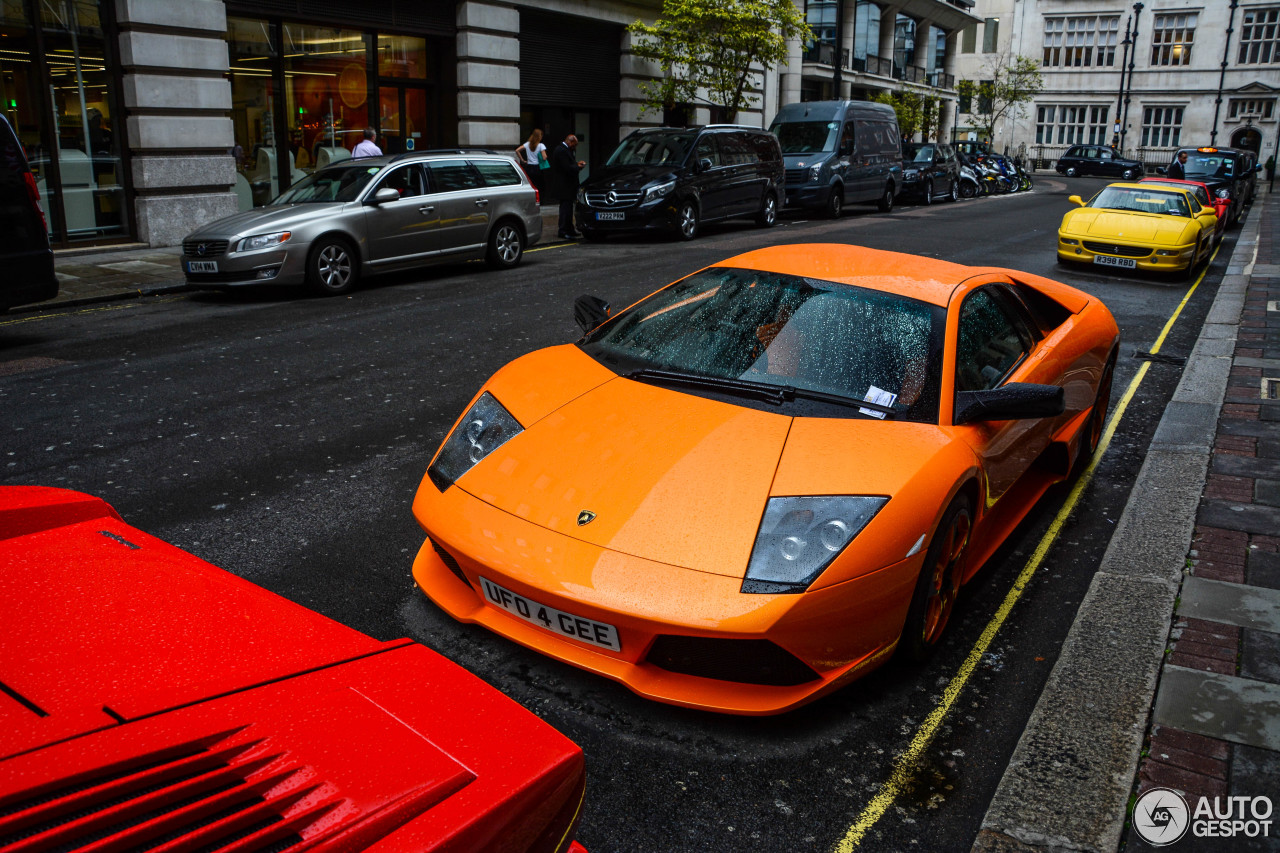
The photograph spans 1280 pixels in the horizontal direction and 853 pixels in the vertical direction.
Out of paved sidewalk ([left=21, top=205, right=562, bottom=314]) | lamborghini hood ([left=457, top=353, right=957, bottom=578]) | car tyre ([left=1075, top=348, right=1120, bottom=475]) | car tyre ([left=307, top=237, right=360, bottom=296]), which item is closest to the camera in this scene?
lamborghini hood ([left=457, top=353, right=957, bottom=578])

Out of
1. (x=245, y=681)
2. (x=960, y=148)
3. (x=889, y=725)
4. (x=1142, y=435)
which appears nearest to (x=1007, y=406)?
(x=889, y=725)

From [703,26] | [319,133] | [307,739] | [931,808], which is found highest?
[703,26]

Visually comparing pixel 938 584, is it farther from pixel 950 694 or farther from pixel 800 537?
pixel 800 537

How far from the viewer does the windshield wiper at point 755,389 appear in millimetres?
→ 3588

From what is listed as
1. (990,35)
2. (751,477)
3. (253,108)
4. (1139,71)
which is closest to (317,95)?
(253,108)

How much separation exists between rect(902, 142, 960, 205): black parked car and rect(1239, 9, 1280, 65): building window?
43925mm

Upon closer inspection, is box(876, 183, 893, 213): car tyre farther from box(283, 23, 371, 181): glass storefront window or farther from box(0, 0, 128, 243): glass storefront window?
box(0, 0, 128, 243): glass storefront window

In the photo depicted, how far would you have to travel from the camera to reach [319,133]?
61.0 ft

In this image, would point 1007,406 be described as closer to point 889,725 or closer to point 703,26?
point 889,725

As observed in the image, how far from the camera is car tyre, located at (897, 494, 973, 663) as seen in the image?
3.19 meters

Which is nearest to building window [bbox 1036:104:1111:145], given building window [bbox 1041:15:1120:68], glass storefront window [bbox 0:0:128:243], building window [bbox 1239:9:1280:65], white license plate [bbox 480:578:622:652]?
building window [bbox 1041:15:1120:68]

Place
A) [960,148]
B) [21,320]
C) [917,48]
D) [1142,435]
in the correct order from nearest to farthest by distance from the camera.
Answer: [1142,435] → [21,320] → [960,148] → [917,48]

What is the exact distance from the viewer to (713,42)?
2339 centimetres

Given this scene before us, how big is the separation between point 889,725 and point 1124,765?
2.19 feet
